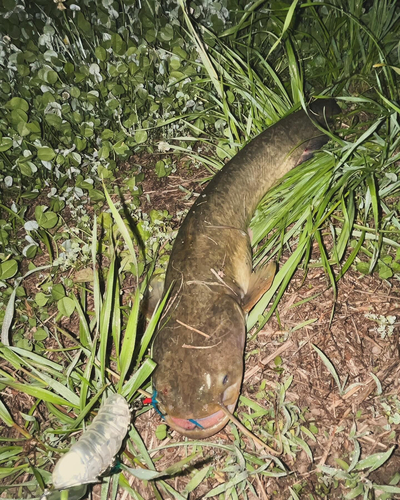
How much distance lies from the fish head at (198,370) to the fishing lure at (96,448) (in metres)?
0.19

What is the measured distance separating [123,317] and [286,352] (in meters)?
0.99

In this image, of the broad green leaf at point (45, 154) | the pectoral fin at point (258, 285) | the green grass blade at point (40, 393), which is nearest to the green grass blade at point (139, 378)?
the green grass blade at point (40, 393)

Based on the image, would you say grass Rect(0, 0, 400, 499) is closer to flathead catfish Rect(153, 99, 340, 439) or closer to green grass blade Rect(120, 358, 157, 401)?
green grass blade Rect(120, 358, 157, 401)

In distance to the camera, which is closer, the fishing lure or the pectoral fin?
the fishing lure

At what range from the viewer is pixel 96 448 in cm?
152

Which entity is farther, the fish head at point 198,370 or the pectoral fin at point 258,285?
the pectoral fin at point 258,285

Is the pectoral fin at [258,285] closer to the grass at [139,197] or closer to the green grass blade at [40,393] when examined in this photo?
the grass at [139,197]

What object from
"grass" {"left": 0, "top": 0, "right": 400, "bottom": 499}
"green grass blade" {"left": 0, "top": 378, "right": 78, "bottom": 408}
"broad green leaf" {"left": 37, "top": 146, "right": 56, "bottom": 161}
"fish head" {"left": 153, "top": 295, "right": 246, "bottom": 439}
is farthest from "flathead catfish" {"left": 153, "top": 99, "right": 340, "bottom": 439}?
"broad green leaf" {"left": 37, "top": 146, "right": 56, "bottom": 161}

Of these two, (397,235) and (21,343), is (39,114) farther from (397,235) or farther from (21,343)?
(397,235)

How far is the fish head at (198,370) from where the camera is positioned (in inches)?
69.1

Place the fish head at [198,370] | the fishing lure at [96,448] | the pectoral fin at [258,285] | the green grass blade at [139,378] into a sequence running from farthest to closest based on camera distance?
1. the pectoral fin at [258,285]
2. the fish head at [198,370]
3. the green grass blade at [139,378]
4. the fishing lure at [96,448]

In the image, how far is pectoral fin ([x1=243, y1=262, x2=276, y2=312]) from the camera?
2.19 metres

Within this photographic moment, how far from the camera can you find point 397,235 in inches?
96.7

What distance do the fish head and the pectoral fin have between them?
23cm
